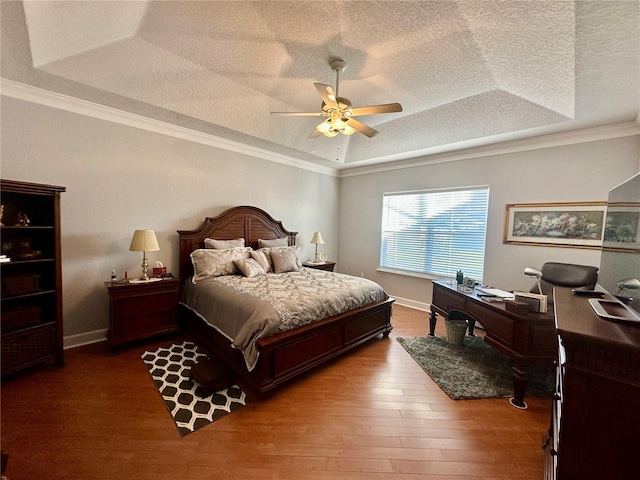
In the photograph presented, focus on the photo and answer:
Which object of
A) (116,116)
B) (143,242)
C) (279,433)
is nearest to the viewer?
(279,433)

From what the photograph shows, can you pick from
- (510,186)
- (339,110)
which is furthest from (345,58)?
(510,186)

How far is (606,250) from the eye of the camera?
6.07 ft

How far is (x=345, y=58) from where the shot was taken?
2.38 meters

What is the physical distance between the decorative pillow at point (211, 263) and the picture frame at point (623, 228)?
349cm

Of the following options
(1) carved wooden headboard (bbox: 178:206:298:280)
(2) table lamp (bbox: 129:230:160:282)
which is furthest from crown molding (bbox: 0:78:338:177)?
(2) table lamp (bbox: 129:230:160:282)

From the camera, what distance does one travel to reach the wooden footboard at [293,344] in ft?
7.07

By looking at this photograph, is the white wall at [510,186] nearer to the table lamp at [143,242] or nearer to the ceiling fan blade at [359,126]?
the ceiling fan blade at [359,126]

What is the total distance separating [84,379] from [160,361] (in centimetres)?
58

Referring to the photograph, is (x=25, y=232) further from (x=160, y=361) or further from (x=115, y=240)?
(x=160, y=361)

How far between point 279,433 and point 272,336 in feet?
2.16

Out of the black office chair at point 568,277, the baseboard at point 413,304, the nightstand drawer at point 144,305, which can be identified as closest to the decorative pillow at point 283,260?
the nightstand drawer at point 144,305

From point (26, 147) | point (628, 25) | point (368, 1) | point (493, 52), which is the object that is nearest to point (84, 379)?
point (26, 147)

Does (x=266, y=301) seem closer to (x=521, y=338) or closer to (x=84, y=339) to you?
(x=521, y=338)

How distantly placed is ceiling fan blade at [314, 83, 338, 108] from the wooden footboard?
197 cm
